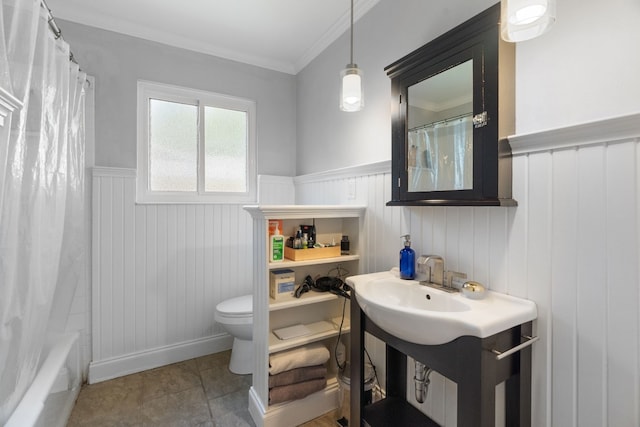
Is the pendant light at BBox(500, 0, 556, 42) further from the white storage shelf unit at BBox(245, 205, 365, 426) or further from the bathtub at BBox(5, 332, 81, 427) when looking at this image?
the bathtub at BBox(5, 332, 81, 427)

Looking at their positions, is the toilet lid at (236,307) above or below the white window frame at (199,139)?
below

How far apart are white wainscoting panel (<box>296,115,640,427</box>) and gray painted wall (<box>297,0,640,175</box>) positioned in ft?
0.34

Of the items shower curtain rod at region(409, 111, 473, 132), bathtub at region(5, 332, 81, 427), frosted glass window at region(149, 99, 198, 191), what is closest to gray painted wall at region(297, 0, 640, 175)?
shower curtain rod at region(409, 111, 473, 132)

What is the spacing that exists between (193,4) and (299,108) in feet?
3.53

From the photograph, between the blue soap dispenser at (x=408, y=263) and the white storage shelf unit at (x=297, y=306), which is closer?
the blue soap dispenser at (x=408, y=263)

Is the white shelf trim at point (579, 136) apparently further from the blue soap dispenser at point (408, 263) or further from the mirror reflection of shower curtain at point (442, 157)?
the blue soap dispenser at point (408, 263)

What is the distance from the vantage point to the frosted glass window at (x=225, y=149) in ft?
7.91

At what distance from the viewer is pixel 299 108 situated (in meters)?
2.65

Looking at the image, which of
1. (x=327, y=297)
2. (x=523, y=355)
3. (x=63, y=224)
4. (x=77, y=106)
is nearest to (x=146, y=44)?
(x=77, y=106)

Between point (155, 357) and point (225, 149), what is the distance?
1.68m

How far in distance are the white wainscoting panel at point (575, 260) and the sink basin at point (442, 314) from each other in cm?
11

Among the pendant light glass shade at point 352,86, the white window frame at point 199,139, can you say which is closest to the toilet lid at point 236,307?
the white window frame at point 199,139

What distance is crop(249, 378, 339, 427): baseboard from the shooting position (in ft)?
4.98

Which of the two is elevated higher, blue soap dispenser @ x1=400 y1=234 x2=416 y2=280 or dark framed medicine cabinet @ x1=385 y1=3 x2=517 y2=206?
dark framed medicine cabinet @ x1=385 y1=3 x2=517 y2=206
